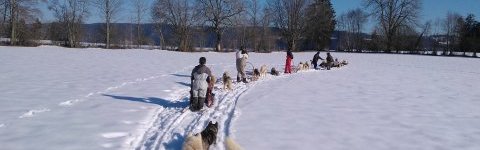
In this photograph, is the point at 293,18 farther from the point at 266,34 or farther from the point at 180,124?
the point at 180,124

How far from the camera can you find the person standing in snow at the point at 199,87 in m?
10.7

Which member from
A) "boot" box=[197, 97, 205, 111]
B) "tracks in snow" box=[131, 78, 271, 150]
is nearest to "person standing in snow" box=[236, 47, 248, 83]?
"tracks in snow" box=[131, 78, 271, 150]

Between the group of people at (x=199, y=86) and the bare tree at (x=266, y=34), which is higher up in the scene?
the bare tree at (x=266, y=34)

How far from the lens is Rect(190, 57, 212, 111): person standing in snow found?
1069cm

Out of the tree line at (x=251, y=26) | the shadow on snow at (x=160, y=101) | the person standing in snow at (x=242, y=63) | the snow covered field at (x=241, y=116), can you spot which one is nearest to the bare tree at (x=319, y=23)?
the tree line at (x=251, y=26)

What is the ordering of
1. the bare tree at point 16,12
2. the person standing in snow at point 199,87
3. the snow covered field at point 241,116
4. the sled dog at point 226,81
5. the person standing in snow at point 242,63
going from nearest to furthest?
the snow covered field at point 241,116
the person standing in snow at point 199,87
the sled dog at point 226,81
the person standing in snow at point 242,63
the bare tree at point 16,12

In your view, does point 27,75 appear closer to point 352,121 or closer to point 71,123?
point 71,123

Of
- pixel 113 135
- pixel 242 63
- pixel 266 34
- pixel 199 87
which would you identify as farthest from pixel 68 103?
pixel 266 34

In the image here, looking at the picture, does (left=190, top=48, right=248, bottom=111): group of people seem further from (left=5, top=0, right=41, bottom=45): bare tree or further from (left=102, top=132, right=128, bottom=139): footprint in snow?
(left=5, top=0, right=41, bottom=45): bare tree

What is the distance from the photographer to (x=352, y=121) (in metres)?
9.96

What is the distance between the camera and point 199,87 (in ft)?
35.4

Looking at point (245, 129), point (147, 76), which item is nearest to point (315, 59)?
point (147, 76)

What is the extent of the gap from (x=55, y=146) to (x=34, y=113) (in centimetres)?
301

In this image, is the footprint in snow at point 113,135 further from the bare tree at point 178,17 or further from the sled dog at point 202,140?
the bare tree at point 178,17
